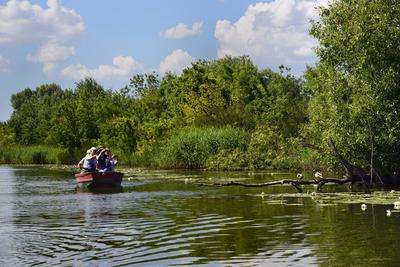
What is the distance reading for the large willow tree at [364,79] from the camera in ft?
98.2

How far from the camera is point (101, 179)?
36500mm

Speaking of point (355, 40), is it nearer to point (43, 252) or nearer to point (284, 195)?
point (284, 195)

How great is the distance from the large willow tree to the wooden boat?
11.9 metres

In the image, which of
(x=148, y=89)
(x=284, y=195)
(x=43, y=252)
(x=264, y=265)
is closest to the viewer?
(x=264, y=265)

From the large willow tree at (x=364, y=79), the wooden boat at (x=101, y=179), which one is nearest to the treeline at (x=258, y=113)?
the large willow tree at (x=364, y=79)

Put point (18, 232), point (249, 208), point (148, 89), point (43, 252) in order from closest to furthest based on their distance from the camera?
point (43, 252) < point (18, 232) < point (249, 208) < point (148, 89)

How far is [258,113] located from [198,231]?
59271 mm

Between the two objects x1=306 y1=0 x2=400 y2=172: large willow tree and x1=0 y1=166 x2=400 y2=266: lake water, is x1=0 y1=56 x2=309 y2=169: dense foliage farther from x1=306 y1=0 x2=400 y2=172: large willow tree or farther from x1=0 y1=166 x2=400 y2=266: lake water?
x1=0 y1=166 x2=400 y2=266: lake water

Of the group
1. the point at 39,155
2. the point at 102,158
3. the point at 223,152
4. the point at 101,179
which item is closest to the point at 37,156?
the point at 39,155

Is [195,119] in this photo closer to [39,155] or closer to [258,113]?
[258,113]

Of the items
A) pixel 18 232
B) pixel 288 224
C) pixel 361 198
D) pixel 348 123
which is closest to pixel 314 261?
pixel 288 224

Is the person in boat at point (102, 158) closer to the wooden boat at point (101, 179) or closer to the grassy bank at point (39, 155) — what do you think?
the wooden boat at point (101, 179)

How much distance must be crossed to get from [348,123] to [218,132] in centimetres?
2568

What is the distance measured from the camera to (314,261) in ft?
43.2
